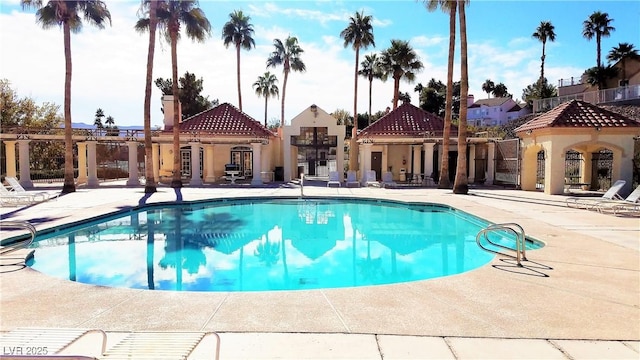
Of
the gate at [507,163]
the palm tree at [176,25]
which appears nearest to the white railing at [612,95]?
the gate at [507,163]

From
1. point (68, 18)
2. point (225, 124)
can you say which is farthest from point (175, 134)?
point (68, 18)

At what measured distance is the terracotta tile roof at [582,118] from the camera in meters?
18.3

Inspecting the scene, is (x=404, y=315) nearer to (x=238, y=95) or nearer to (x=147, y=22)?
(x=147, y=22)

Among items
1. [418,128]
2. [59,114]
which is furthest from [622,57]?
[59,114]

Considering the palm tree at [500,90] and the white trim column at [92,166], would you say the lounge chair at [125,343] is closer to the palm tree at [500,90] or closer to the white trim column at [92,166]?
the white trim column at [92,166]

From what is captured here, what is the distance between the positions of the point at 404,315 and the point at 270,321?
156 centimetres

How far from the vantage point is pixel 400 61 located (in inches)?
1335

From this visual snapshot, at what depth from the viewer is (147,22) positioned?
868 inches

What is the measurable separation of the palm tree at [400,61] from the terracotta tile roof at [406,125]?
483cm

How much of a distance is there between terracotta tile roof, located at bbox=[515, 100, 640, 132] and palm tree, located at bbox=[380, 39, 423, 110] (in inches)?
607

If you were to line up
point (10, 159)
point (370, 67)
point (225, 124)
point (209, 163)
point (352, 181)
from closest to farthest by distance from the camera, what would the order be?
point (10, 159)
point (352, 181)
point (209, 163)
point (225, 124)
point (370, 67)

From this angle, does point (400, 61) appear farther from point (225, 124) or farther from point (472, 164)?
point (225, 124)

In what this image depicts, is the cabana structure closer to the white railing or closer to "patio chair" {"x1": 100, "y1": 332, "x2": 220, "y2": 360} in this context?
the white railing

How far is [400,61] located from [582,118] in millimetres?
17629
